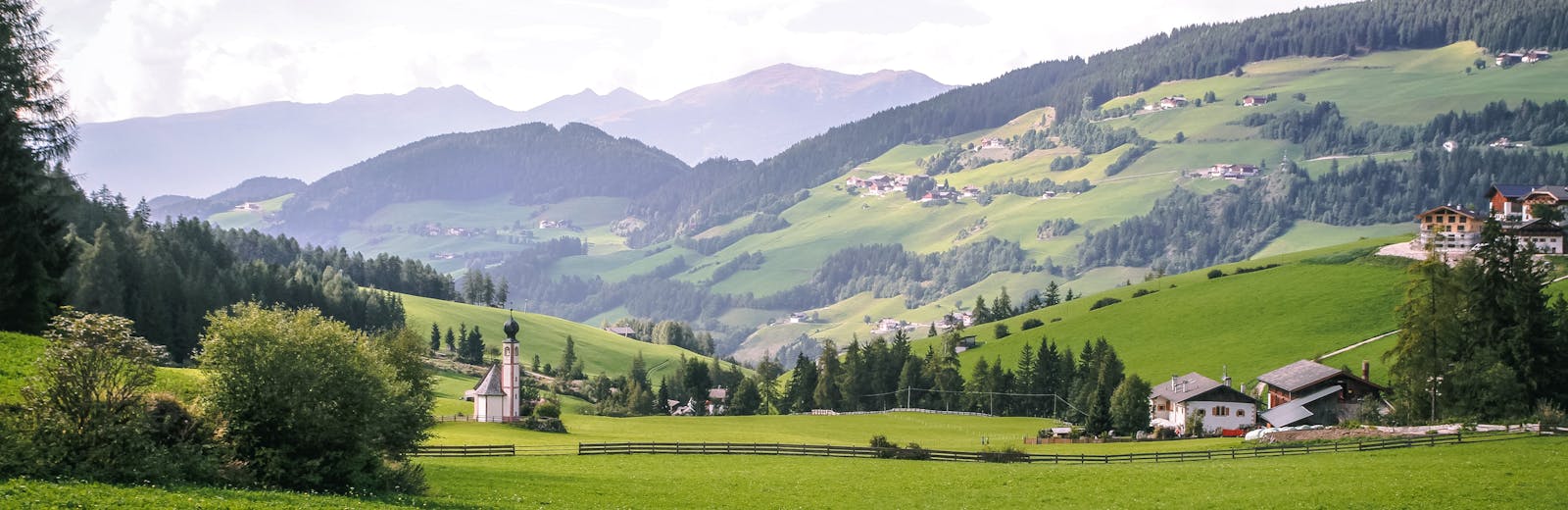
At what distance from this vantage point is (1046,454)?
73375 mm

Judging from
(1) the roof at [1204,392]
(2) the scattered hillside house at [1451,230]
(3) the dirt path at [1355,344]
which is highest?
(2) the scattered hillside house at [1451,230]

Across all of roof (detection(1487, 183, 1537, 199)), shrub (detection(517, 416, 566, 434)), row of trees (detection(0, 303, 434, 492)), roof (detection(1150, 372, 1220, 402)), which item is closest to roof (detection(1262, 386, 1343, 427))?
roof (detection(1150, 372, 1220, 402))

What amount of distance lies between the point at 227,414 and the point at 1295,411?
7568cm

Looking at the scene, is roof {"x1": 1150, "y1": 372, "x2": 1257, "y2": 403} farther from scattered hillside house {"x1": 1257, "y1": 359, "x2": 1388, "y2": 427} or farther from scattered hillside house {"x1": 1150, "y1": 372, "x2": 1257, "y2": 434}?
scattered hillside house {"x1": 1257, "y1": 359, "x2": 1388, "y2": 427}

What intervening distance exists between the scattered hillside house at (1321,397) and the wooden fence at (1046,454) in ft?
90.2

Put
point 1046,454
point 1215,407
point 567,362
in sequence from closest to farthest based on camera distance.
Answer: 1. point 1046,454
2. point 1215,407
3. point 567,362

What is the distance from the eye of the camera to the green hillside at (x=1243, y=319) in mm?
123812

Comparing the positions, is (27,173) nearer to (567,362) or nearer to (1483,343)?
(1483,343)

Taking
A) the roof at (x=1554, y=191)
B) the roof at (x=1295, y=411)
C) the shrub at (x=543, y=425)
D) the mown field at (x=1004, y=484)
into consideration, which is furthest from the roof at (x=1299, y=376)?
the roof at (x=1554, y=191)

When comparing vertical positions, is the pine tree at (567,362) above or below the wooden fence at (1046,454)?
above

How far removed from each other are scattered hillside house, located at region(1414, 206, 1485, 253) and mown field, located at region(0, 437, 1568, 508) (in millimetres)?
96146

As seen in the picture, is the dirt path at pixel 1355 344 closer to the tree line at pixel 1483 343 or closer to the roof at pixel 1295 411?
the roof at pixel 1295 411

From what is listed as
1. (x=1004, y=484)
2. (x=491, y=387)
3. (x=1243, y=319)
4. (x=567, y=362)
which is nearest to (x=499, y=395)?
(x=491, y=387)

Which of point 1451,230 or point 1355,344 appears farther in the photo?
point 1451,230
